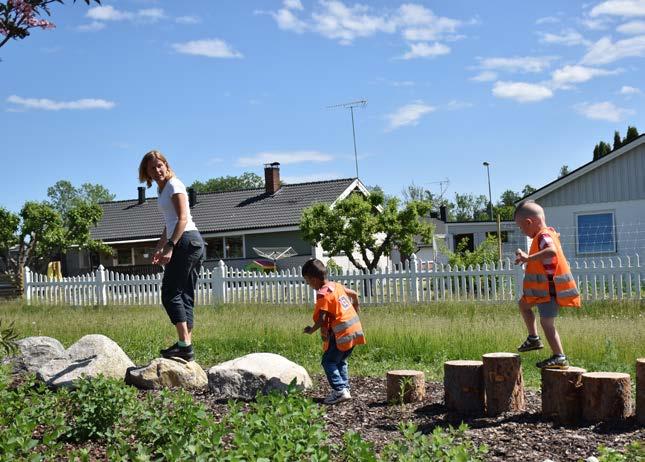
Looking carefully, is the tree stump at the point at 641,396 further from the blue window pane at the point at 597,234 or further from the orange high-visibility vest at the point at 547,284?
the blue window pane at the point at 597,234

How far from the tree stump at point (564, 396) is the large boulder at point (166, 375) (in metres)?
3.16

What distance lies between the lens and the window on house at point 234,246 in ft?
110

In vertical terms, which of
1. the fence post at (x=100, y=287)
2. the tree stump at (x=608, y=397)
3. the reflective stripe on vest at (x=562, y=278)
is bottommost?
the tree stump at (x=608, y=397)

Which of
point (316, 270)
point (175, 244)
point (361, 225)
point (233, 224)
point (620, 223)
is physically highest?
point (233, 224)

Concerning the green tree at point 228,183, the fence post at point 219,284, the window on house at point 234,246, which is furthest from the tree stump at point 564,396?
the green tree at point 228,183

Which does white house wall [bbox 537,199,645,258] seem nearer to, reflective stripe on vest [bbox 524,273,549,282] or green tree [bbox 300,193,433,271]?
green tree [bbox 300,193,433,271]

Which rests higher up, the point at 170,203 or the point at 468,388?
the point at 170,203

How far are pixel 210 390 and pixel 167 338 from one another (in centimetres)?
403

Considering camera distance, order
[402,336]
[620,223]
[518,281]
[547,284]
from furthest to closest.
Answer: [620,223]
[518,281]
[402,336]
[547,284]

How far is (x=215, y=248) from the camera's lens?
3438 centimetres

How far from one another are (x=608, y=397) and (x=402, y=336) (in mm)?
4254

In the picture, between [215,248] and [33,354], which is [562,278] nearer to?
[33,354]

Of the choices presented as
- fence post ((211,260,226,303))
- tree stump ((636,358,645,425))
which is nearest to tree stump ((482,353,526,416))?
tree stump ((636,358,645,425))

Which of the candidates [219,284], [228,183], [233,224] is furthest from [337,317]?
[228,183]
